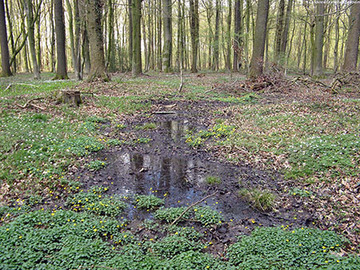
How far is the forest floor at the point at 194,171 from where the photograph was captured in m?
4.49

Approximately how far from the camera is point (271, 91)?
51.6 ft

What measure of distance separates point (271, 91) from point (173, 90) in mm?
6230

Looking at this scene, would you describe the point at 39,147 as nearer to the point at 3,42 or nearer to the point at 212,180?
the point at 212,180

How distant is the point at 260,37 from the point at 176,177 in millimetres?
13564

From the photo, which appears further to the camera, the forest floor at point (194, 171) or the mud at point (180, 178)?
the mud at point (180, 178)

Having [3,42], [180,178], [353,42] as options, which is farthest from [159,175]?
[3,42]

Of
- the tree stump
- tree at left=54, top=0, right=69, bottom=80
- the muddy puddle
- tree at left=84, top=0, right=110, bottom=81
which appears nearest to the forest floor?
the muddy puddle

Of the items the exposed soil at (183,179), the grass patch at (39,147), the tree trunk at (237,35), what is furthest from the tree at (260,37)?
the grass patch at (39,147)

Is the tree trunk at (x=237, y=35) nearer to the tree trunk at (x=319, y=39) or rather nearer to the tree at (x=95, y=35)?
the tree trunk at (x=319, y=39)

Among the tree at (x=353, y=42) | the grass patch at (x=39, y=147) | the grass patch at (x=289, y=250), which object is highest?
the tree at (x=353, y=42)

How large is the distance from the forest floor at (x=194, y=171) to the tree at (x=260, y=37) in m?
6.17

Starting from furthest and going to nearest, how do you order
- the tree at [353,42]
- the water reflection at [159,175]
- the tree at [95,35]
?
the tree at [353,42]
the tree at [95,35]
the water reflection at [159,175]

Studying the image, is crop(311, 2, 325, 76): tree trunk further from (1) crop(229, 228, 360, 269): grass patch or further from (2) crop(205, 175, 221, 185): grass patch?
(1) crop(229, 228, 360, 269): grass patch

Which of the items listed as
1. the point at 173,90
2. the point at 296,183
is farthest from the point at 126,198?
the point at 173,90
